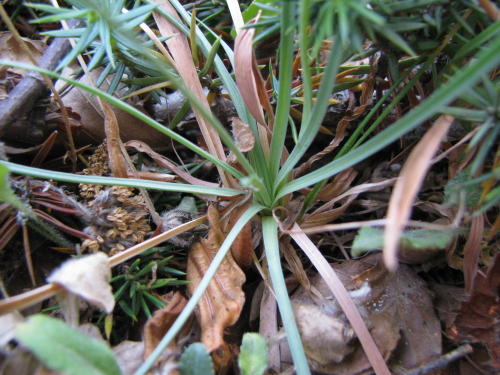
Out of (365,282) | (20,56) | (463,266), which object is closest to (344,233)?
(365,282)

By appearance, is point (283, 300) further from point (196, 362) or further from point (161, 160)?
point (161, 160)

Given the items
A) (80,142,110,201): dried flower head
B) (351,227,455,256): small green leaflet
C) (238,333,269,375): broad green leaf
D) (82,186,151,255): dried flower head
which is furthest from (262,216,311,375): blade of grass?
(80,142,110,201): dried flower head

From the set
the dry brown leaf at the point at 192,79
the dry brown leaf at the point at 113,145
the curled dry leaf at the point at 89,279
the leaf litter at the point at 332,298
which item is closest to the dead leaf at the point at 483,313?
the leaf litter at the point at 332,298

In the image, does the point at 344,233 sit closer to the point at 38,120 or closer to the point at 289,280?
the point at 289,280

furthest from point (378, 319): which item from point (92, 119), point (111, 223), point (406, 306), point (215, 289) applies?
point (92, 119)

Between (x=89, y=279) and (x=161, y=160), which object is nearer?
(x=89, y=279)

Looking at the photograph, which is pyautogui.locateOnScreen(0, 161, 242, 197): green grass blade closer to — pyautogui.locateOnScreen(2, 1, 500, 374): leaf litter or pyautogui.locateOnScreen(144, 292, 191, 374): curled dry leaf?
pyautogui.locateOnScreen(2, 1, 500, 374): leaf litter

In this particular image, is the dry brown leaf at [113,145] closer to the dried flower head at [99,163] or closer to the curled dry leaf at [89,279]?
the dried flower head at [99,163]

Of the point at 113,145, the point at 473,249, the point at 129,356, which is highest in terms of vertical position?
the point at 113,145
